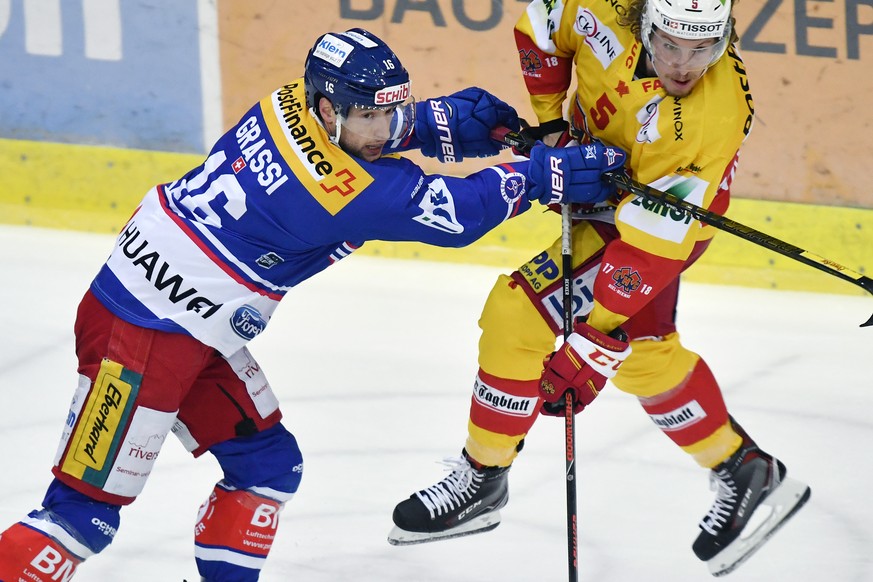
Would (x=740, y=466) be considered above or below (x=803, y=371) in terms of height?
above

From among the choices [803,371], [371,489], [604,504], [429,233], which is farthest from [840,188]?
[429,233]

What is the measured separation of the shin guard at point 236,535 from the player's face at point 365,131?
2.98 feet

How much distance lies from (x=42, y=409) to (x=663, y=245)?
225 centimetres

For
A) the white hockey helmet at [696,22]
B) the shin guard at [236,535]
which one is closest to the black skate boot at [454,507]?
the shin guard at [236,535]

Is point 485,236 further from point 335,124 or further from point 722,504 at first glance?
point 335,124

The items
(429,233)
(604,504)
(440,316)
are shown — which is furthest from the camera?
(440,316)

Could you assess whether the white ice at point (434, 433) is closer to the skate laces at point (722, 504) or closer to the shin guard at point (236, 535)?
the skate laces at point (722, 504)

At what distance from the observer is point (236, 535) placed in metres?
3.45

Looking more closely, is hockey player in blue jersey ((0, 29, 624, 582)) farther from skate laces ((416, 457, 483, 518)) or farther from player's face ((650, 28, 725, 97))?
skate laces ((416, 457, 483, 518))

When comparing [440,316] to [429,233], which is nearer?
[429,233]

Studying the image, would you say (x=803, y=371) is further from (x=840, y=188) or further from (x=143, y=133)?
(x=143, y=133)

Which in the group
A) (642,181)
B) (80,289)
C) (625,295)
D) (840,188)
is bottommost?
(80,289)

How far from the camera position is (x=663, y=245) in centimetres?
333

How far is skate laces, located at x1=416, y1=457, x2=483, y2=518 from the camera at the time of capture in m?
3.70
